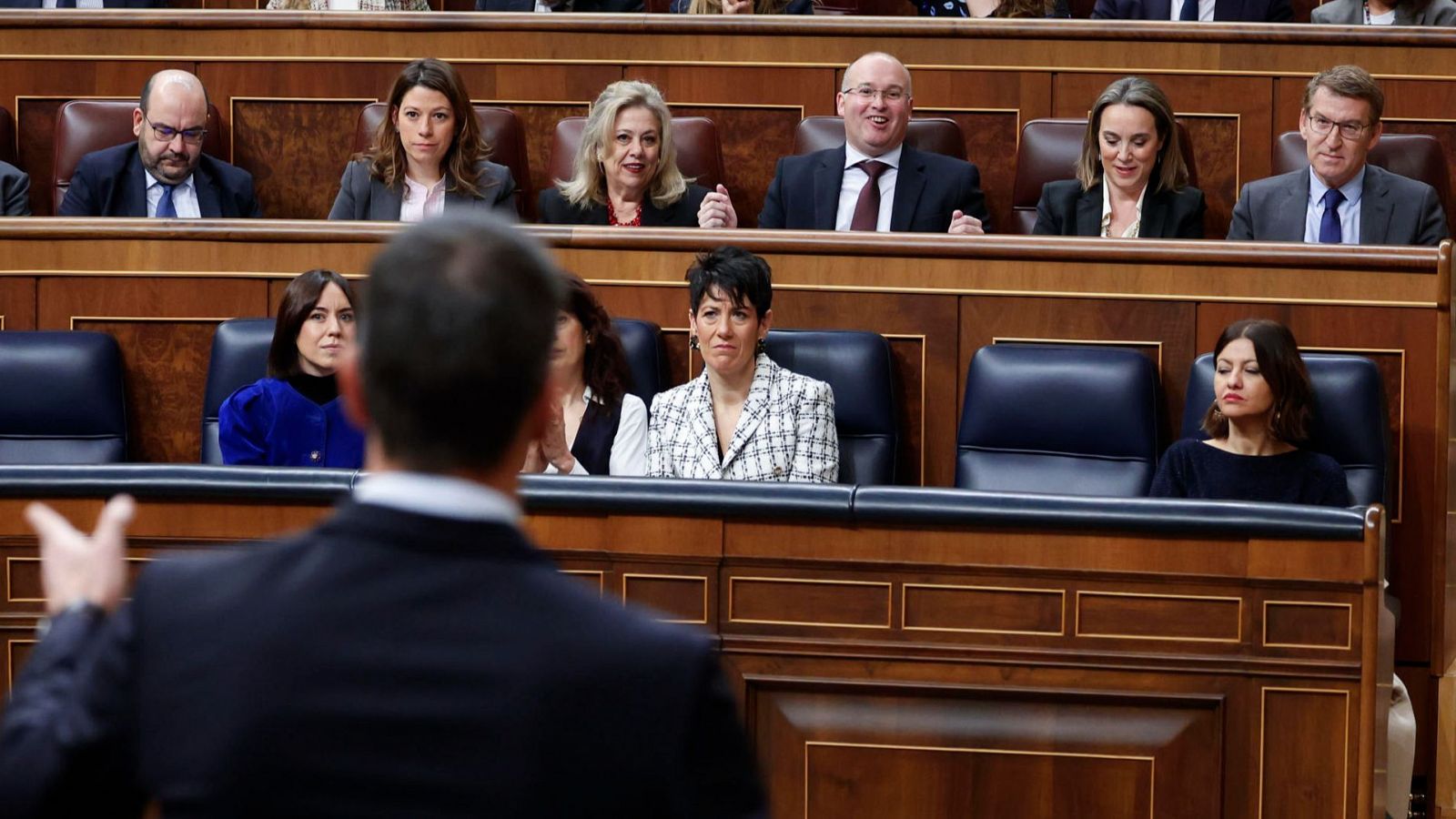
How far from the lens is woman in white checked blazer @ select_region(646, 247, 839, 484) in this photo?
2.21 meters

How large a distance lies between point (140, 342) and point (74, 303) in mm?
105

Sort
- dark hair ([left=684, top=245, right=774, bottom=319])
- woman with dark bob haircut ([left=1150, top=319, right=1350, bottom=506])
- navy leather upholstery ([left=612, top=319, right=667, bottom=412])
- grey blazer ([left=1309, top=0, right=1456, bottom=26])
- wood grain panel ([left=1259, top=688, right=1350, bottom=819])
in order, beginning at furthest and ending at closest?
1. grey blazer ([left=1309, top=0, right=1456, bottom=26])
2. navy leather upholstery ([left=612, top=319, right=667, bottom=412])
3. dark hair ([left=684, top=245, right=774, bottom=319])
4. woman with dark bob haircut ([left=1150, top=319, right=1350, bottom=506])
5. wood grain panel ([left=1259, top=688, right=1350, bottom=819])

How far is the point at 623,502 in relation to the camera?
1.60 m

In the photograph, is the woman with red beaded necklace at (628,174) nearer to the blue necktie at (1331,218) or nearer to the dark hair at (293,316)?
the dark hair at (293,316)

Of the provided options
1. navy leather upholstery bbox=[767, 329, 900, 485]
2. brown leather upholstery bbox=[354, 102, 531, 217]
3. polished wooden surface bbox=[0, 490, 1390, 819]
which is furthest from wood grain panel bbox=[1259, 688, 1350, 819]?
brown leather upholstery bbox=[354, 102, 531, 217]

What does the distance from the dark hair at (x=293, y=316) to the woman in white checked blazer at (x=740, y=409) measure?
1.40ft

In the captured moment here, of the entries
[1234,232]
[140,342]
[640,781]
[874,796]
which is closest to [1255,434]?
[1234,232]

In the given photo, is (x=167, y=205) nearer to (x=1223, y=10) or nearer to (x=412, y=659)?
(x=1223, y=10)

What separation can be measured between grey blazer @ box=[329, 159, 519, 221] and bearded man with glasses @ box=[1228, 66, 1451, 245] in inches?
42.0

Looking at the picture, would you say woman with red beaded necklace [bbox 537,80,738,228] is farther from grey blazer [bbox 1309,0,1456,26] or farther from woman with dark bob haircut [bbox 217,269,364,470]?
grey blazer [bbox 1309,0,1456,26]

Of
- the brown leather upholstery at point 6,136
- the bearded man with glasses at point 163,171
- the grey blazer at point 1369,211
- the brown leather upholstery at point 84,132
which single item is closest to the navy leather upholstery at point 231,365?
the bearded man with glasses at point 163,171

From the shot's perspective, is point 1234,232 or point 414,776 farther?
point 1234,232

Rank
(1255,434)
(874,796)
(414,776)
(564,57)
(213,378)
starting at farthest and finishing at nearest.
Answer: (564,57) → (213,378) → (1255,434) → (874,796) → (414,776)

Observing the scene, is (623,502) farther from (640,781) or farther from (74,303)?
(74,303)
